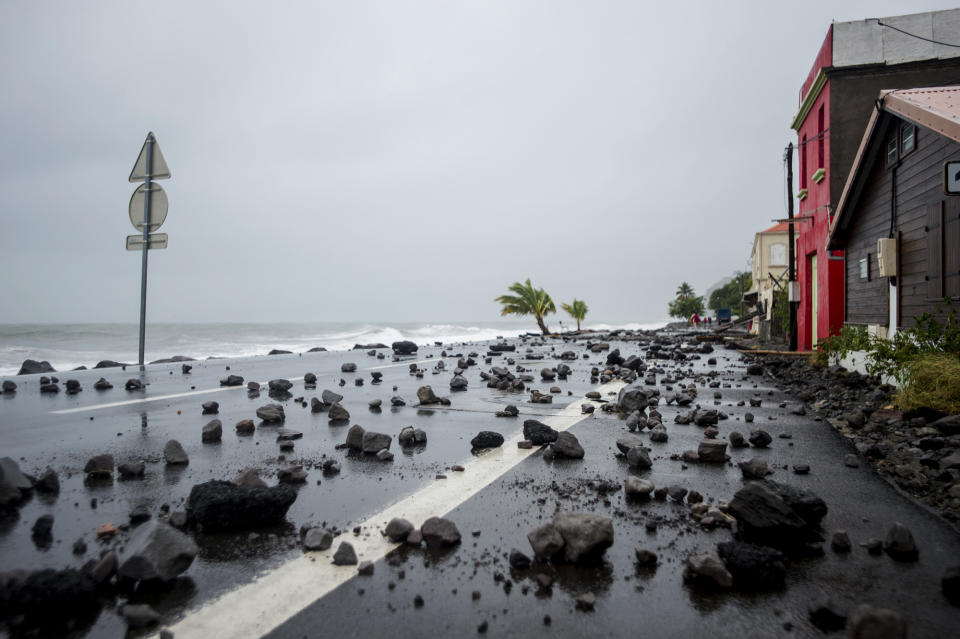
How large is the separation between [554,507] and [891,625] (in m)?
1.62

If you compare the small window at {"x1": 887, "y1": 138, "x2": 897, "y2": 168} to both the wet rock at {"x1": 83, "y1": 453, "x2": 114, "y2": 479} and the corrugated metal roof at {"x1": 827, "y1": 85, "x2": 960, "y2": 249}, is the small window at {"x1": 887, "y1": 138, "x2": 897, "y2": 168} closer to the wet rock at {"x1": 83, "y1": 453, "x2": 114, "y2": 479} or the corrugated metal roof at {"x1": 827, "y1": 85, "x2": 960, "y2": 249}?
the corrugated metal roof at {"x1": 827, "y1": 85, "x2": 960, "y2": 249}

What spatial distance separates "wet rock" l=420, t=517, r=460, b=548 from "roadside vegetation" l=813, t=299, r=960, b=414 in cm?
573

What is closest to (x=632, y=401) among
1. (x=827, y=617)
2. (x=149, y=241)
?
(x=827, y=617)

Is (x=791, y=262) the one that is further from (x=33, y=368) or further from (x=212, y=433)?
(x=33, y=368)

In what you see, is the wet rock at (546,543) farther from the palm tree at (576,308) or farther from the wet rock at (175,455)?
the palm tree at (576,308)

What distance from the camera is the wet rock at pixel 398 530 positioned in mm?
2588

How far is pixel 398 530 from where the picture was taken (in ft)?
8.50

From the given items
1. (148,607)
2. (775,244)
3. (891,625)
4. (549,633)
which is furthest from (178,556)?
(775,244)

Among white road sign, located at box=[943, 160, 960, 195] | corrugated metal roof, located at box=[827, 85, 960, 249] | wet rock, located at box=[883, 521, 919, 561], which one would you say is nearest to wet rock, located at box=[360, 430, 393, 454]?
wet rock, located at box=[883, 521, 919, 561]

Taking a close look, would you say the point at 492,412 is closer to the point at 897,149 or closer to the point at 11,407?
the point at 11,407

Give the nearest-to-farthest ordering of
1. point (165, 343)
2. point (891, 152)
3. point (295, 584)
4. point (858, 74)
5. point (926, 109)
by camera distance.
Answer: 1. point (295, 584)
2. point (926, 109)
3. point (891, 152)
4. point (858, 74)
5. point (165, 343)

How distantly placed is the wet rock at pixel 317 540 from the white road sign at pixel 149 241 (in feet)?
32.2

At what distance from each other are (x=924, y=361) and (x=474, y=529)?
633cm

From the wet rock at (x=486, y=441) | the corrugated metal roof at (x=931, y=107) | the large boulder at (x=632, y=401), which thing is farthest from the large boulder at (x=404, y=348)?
the corrugated metal roof at (x=931, y=107)
